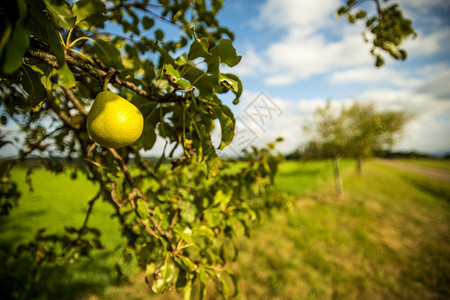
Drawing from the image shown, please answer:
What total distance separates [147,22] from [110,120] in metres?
1.57

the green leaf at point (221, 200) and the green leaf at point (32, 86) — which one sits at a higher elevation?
the green leaf at point (32, 86)

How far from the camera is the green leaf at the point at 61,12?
767 millimetres

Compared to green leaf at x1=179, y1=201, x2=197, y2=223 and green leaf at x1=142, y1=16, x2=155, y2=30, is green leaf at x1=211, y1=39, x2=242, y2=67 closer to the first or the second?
green leaf at x1=179, y1=201, x2=197, y2=223

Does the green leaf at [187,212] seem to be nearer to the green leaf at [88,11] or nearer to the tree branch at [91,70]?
the tree branch at [91,70]

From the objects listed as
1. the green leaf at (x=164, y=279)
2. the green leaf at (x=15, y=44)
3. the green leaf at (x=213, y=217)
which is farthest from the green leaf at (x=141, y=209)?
the green leaf at (x=15, y=44)

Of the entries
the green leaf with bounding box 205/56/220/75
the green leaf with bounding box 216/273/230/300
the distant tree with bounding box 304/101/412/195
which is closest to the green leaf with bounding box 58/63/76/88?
the green leaf with bounding box 205/56/220/75

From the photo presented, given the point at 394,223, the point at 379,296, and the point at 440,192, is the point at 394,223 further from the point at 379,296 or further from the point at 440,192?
the point at 440,192

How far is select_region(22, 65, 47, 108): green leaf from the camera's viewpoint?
87 centimetres

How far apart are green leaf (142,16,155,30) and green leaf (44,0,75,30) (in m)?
1.32

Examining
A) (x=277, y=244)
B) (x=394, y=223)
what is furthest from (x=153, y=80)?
(x=394, y=223)

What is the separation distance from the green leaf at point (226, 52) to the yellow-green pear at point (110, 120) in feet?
1.54

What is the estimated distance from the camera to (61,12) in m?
0.79

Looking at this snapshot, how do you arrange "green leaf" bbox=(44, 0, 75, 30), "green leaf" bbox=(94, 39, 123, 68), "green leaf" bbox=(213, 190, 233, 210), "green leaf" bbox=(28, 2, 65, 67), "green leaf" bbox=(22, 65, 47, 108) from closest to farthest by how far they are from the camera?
1. "green leaf" bbox=(28, 2, 65, 67)
2. "green leaf" bbox=(44, 0, 75, 30)
3. "green leaf" bbox=(22, 65, 47, 108)
4. "green leaf" bbox=(94, 39, 123, 68)
5. "green leaf" bbox=(213, 190, 233, 210)

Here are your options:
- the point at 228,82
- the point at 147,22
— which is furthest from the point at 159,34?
the point at 228,82
